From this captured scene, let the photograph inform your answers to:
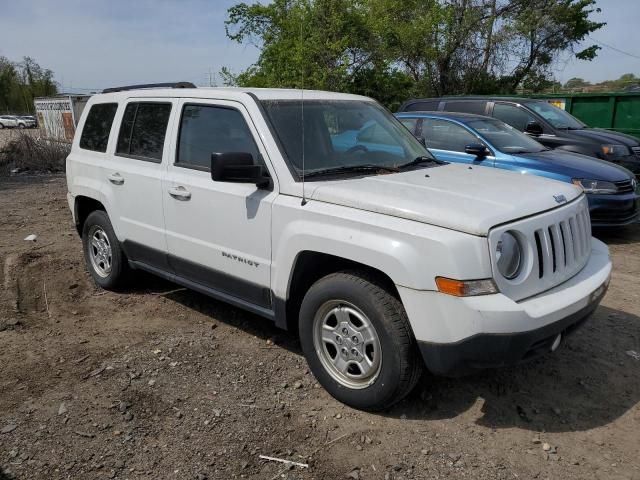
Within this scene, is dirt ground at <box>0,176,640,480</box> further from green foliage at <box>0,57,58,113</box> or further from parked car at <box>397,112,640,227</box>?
green foliage at <box>0,57,58,113</box>

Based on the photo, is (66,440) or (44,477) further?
(66,440)

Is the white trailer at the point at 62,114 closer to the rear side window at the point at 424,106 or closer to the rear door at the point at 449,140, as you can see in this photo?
the rear side window at the point at 424,106

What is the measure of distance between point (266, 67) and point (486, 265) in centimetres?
1609

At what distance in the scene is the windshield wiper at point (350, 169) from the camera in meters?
3.56

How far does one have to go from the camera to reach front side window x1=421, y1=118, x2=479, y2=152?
7.50 meters

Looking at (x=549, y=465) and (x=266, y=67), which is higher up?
(x=266, y=67)

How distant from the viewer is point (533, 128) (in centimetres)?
877

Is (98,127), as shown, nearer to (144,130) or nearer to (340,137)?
(144,130)

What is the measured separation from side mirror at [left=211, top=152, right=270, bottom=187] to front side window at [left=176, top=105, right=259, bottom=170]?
0.82 feet

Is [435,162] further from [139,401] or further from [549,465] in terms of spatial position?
[139,401]

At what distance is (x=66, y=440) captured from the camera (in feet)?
10.0

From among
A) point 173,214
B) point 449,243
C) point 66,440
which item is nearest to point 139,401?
point 66,440

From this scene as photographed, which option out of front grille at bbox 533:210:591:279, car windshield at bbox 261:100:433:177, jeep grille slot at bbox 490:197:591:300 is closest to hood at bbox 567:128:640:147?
car windshield at bbox 261:100:433:177

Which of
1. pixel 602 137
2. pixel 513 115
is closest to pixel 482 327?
pixel 513 115
